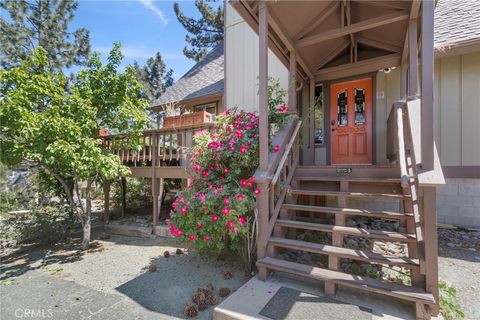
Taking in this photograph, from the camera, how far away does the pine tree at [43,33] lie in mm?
11688

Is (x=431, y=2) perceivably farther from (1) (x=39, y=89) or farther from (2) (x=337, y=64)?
(1) (x=39, y=89)

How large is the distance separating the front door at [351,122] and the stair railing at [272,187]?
1985mm

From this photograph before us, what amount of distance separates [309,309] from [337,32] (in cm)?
364

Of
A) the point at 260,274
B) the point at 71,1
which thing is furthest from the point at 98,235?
the point at 71,1

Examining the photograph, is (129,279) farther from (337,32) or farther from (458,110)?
(458,110)

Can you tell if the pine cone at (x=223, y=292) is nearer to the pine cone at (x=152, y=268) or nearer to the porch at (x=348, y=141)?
the porch at (x=348, y=141)

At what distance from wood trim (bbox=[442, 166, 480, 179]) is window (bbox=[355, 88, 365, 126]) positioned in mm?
1723

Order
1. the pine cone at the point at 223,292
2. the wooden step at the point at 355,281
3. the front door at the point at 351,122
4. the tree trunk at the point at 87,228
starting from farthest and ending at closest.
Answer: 1. the front door at the point at 351,122
2. the tree trunk at the point at 87,228
3. the pine cone at the point at 223,292
4. the wooden step at the point at 355,281

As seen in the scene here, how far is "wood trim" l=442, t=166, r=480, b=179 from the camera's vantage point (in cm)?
423

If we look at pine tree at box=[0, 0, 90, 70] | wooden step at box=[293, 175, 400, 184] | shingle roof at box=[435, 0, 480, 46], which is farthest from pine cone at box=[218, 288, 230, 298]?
pine tree at box=[0, 0, 90, 70]

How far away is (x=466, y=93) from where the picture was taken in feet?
14.3

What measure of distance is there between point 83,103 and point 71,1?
1315 cm

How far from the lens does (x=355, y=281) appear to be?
239 centimetres

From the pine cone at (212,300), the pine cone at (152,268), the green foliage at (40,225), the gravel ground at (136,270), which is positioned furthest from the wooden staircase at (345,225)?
the green foliage at (40,225)
